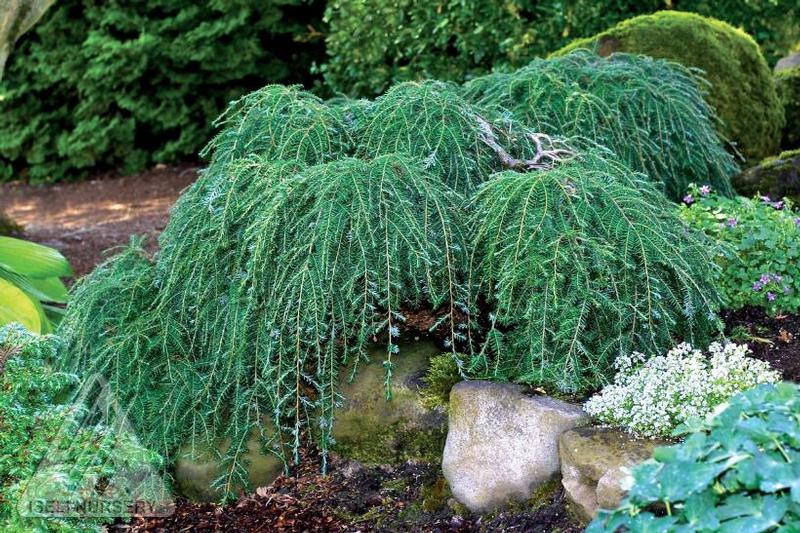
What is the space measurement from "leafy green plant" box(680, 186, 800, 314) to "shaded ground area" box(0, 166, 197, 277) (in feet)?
14.1

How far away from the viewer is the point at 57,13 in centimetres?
947

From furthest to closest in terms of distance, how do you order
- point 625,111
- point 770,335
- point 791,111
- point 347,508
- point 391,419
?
point 791,111, point 625,111, point 770,335, point 391,419, point 347,508

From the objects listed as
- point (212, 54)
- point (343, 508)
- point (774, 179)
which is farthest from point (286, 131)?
point (212, 54)

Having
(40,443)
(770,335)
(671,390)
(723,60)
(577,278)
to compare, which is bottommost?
(770,335)

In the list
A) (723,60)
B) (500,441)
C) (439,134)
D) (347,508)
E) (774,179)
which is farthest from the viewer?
(723,60)

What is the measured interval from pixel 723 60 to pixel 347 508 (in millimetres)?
3597

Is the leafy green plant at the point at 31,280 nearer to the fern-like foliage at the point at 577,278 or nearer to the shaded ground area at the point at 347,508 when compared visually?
the shaded ground area at the point at 347,508

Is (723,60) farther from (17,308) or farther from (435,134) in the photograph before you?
(17,308)

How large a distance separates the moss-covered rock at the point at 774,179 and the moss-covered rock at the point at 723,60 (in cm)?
67

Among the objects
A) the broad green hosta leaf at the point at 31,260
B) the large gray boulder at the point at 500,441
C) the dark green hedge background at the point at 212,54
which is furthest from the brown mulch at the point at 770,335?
the dark green hedge background at the point at 212,54

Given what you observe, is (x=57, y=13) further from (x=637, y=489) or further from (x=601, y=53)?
(x=637, y=489)

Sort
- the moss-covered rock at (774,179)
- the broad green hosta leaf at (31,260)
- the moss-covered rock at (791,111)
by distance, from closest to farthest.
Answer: the moss-covered rock at (774,179)
the broad green hosta leaf at (31,260)
the moss-covered rock at (791,111)

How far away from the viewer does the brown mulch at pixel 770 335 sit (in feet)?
11.6

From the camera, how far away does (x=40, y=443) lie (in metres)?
3.06
